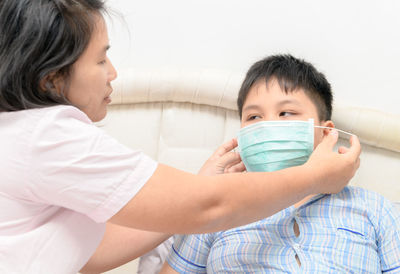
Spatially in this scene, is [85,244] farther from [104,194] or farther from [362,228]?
[362,228]

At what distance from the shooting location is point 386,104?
5.55 ft

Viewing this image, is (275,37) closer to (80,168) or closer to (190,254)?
(190,254)

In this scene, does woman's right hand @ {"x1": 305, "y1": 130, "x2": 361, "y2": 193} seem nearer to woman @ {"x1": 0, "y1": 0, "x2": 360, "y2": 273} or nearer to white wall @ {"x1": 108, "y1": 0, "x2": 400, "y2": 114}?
woman @ {"x1": 0, "y1": 0, "x2": 360, "y2": 273}

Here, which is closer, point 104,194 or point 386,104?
point 104,194

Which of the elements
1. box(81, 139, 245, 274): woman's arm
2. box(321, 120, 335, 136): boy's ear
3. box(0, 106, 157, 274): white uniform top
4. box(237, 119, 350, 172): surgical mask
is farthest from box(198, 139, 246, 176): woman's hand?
box(0, 106, 157, 274): white uniform top

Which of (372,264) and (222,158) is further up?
(222,158)

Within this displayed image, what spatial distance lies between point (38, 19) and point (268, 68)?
31.7 inches

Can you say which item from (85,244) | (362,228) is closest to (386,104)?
(362,228)

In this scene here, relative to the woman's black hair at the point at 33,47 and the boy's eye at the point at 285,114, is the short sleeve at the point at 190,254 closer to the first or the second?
the boy's eye at the point at 285,114

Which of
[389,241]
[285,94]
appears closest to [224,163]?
[285,94]

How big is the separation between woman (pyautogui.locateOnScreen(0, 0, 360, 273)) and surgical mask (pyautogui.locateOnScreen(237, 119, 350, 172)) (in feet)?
0.75

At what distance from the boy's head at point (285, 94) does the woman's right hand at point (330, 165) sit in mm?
151

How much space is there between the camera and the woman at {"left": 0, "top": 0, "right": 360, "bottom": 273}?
0.91 metres

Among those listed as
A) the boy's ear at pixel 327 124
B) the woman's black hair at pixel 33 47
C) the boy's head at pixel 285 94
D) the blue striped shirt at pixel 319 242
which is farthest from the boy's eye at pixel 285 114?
the woman's black hair at pixel 33 47
